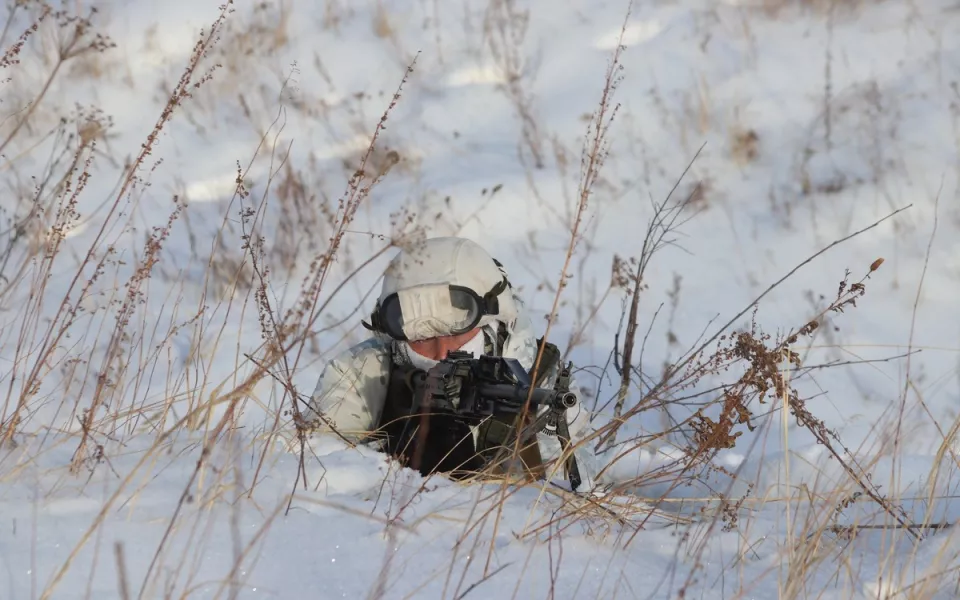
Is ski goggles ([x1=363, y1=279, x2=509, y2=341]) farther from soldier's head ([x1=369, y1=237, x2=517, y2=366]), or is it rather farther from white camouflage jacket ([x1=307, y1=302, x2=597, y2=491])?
white camouflage jacket ([x1=307, y1=302, x2=597, y2=491])

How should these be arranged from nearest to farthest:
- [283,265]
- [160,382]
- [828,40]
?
[160,382] → [283,265] → [828,40]

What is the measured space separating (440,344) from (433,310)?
0.40ft

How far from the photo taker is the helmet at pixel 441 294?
2.55 m

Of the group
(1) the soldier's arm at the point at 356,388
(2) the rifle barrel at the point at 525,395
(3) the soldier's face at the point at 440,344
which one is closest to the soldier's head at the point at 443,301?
(3) the soldier's face at the point at 440,344

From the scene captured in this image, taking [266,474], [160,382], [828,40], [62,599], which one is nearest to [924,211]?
[828,40]

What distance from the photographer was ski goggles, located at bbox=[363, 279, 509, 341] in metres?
2.55

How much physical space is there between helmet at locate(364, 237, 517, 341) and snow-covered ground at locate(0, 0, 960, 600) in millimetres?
337

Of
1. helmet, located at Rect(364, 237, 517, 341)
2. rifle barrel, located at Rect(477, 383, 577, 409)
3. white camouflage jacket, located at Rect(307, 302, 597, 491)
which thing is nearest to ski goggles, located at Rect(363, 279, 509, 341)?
helmet, located at Rect(364, 237, 517, 341)

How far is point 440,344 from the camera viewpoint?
2.63m

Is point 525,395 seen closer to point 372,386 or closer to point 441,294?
point 441,294

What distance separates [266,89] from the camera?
6066 millimetres

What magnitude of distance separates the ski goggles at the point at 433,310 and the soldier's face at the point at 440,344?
0.07 feet

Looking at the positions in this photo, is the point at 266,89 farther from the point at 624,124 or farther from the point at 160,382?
the point at 160,382

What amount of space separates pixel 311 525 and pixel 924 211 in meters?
4.06
